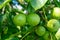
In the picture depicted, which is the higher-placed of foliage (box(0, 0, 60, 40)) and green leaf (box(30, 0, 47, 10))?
green leaf (box(30, 0, 47, 10))

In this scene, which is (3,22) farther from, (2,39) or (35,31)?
(35,31)

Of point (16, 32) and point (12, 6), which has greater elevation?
point (12, 6)

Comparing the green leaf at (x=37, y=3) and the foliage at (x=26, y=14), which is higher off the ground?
the green leaf at (x=37, y=3)

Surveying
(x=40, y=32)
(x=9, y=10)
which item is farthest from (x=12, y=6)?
(x=40, y=32)

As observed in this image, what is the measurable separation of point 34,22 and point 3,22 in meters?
0.28

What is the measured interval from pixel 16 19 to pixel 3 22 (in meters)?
0.23

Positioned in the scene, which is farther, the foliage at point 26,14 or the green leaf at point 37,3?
the foliage at point 26,14

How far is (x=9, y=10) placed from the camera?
1.25 m

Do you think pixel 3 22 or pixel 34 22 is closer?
pixel 34 22

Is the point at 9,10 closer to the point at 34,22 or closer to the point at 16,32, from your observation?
the point at 16,32

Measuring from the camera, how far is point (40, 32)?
3.67 ft

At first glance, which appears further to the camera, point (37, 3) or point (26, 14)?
point (26, 14)

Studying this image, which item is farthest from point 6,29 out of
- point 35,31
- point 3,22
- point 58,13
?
point 58,13

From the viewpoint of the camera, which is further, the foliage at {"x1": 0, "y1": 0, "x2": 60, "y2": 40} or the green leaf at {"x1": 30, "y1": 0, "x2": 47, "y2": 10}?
the foliage at {"x1": 0, "y1": 0, "x2": 60, "y2": 40}
